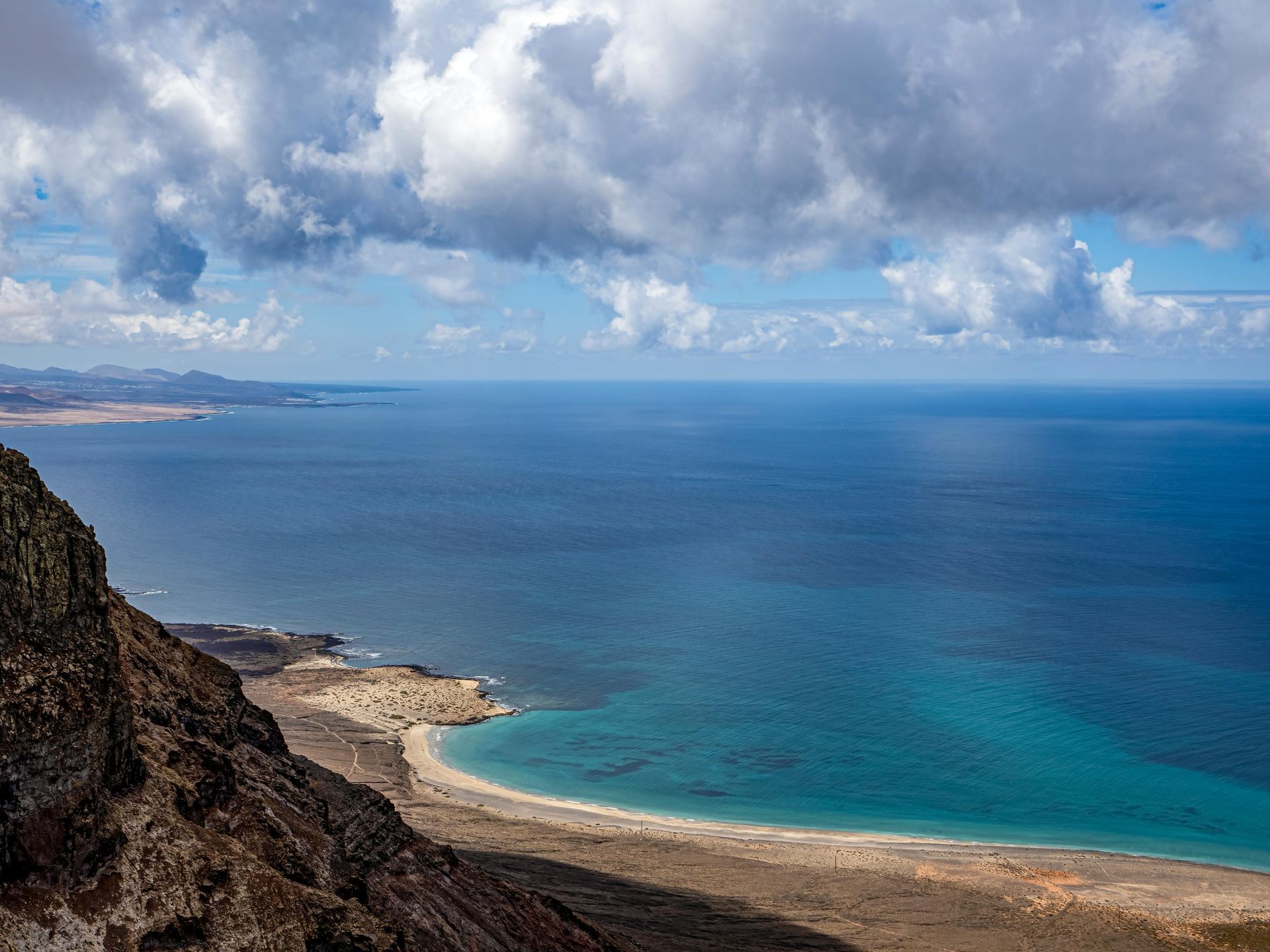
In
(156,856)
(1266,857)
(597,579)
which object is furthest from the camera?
(597,579)

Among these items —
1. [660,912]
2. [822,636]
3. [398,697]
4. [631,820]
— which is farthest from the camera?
[822,636]

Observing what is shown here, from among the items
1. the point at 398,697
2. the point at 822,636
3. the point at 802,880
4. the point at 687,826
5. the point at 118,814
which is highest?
the point at 118,814

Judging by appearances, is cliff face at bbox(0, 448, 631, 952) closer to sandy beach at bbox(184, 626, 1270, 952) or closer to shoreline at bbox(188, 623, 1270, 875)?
sandy beach at bbox(184, 626, 1270, 952)

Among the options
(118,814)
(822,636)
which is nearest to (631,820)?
(118,814)

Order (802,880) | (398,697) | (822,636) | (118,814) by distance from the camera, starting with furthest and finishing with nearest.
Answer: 1. (822,636)
2. (398,697)
3. (802,880)
4. (118,814)

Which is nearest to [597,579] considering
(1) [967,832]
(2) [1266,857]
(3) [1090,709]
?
(3) [1090,709]

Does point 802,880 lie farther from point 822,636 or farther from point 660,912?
point 822,636

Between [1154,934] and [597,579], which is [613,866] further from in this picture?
[597,579]

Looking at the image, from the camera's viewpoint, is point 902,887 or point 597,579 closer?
point 902,887
